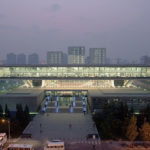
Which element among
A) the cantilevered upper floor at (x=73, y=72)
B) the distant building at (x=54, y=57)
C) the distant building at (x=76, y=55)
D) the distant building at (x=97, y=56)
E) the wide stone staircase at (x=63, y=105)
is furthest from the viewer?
the distant building at (x=76, y=55)

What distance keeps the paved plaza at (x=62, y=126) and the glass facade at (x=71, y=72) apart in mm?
9757

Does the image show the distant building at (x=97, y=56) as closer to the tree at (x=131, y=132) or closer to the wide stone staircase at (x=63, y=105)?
the wide stone staircase at (x=63, y=105)

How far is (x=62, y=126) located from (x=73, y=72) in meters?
13.6

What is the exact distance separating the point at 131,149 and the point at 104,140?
2329 mm

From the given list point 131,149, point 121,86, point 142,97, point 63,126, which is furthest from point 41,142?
point 121,86

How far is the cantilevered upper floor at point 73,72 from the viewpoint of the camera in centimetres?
3064

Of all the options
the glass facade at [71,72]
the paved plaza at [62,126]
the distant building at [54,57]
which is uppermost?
the distant building at [54,57]

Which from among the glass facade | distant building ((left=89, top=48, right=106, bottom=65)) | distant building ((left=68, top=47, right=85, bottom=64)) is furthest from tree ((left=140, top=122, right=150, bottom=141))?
distant building ((left=68, top=47, right=85, bottom=64))

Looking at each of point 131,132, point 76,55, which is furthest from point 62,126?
point 76,55

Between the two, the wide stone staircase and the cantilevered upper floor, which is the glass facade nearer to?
the cantilevered upper floor

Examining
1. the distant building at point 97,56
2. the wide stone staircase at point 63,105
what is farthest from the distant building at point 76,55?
the wide stone staircase at point 63,105

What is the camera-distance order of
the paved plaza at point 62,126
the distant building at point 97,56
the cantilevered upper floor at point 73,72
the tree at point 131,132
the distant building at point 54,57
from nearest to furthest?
the tree at point 131,132 → the paved plaza at point 62,126 → the cantilevered upper floor at point 73,72 → the distant building at point 54,57 → the distant building at point 97,56

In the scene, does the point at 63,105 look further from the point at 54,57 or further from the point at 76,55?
the point at 76,55

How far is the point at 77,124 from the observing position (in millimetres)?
18750
